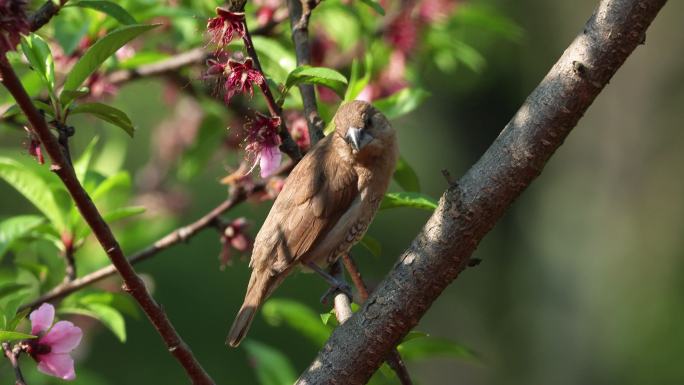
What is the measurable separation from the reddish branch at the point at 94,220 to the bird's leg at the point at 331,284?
26.5 inches

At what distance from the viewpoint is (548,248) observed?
12.3 meters

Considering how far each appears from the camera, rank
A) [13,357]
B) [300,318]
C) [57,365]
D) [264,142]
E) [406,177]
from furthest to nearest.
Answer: [406,177] < [300,318] < [264,142] < [57,365] < [13,357]

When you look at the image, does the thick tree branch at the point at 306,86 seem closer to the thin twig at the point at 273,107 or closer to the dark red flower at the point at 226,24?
the thin twig at the point at 273,107

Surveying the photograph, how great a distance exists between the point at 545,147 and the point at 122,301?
167 centimetres

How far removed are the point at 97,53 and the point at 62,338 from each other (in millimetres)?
714

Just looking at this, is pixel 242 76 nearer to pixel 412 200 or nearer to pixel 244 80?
pixel 244 80

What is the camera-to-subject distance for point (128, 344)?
12422 mm

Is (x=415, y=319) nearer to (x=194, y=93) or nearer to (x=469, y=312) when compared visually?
(x=194, y=93)

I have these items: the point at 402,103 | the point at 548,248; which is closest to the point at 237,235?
the point at 402,103

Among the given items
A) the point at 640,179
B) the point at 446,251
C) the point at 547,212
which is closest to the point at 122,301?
the point at 446,251

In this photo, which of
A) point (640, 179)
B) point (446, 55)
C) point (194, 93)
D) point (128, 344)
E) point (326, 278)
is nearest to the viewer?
point (326, 278)

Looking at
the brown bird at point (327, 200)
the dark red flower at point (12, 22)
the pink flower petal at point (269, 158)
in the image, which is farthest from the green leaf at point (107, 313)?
the dark red flower at point (12, 22)

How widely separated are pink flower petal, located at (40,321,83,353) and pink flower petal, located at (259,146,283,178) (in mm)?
687

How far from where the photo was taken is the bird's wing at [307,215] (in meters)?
3.42
